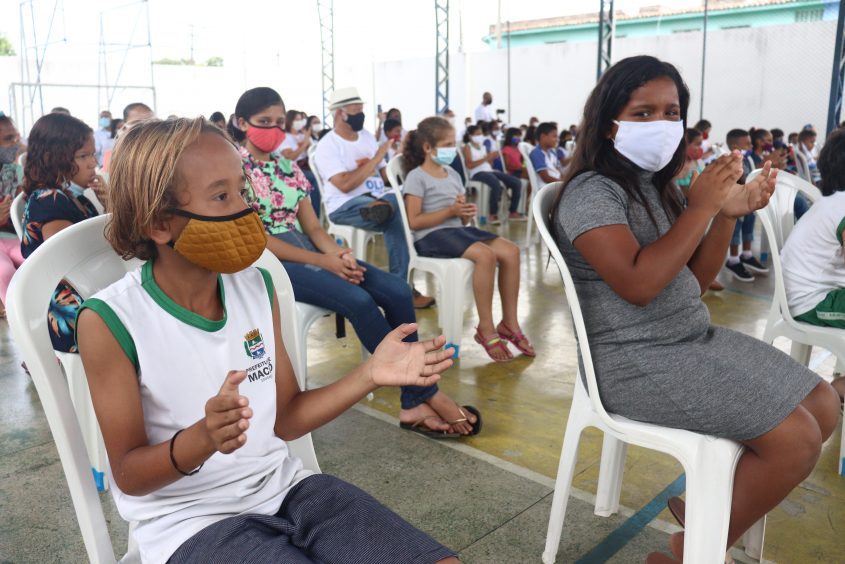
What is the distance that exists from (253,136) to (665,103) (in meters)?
1.65

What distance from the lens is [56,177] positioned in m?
2.57

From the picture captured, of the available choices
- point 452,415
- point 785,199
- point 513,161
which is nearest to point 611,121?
point 452,415

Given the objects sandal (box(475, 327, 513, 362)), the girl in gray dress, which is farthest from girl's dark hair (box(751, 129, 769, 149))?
the girl in gray dress

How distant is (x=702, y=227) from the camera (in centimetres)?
153

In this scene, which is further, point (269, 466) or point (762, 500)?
point (762, 500)

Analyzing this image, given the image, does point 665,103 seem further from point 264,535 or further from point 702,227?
point 264,535

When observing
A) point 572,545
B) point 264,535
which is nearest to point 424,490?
point 572,545

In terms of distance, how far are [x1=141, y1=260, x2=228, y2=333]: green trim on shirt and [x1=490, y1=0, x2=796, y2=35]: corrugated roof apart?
19076 mm

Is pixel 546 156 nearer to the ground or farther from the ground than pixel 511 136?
nearer to the ground

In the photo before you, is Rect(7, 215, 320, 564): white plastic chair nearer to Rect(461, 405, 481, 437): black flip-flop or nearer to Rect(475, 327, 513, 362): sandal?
Rect(461, 405, 481, 437): black flip-flop

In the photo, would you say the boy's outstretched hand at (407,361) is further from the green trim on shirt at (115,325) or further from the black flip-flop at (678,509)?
the black flip-flop at (678,509)

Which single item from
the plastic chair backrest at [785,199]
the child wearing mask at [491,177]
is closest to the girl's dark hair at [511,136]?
the child wearing mask at [491,177]

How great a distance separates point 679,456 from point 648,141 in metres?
0.74

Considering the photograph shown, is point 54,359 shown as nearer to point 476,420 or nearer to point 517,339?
point 476,420
